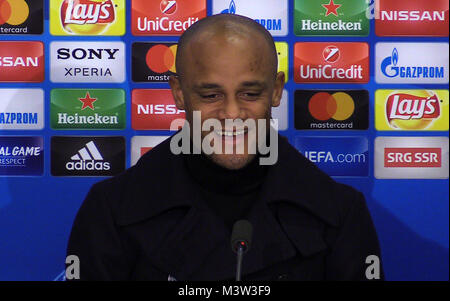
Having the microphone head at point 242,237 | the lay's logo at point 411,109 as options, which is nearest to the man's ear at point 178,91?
the microphone head at point 242,237

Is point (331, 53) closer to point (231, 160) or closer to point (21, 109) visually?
point (231, 160)

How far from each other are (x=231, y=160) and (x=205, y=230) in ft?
0.44

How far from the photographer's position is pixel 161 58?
163 cm

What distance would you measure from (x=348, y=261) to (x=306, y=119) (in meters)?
0.65

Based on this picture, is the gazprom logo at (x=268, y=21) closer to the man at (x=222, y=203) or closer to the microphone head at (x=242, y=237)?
the man at (x=222, y=203)

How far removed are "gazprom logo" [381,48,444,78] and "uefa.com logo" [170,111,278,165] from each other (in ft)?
2.36

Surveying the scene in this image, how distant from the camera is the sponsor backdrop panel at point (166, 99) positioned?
162 centimetres

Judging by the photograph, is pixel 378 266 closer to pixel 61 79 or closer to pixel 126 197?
pixel 126 197

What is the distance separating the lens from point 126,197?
3.50 ft

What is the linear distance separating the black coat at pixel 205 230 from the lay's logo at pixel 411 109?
616 mm

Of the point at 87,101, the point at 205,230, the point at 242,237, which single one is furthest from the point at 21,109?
the point at 242,237

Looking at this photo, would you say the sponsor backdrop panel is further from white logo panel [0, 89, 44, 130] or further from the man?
the man
